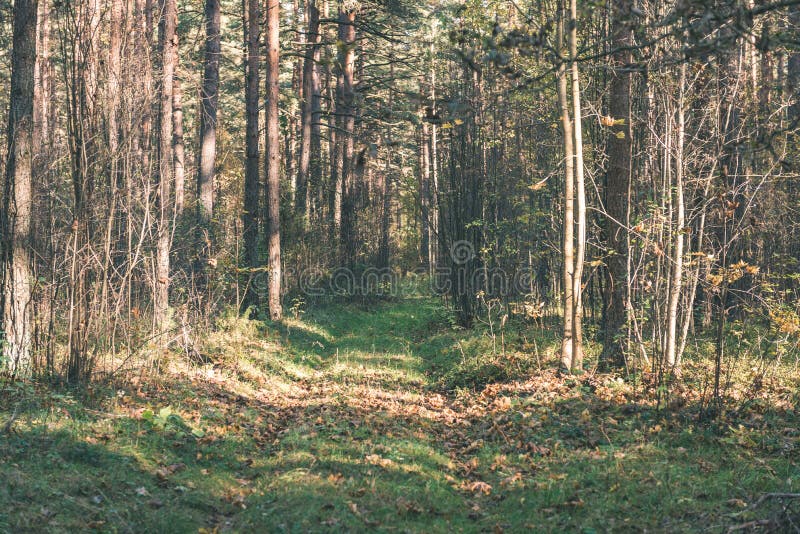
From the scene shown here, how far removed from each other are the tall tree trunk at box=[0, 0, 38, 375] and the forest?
41 millimetres

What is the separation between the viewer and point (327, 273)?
22.0 metres

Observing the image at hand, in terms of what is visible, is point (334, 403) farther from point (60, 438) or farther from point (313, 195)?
point (313, 195)

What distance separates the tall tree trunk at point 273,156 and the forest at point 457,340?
4.62 ft

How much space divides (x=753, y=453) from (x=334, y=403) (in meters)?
5.67

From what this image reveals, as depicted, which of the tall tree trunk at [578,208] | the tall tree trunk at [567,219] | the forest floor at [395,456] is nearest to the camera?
the forest floor at [395,456]

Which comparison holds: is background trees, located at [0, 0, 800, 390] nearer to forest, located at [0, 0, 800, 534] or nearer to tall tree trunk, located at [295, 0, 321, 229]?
forest, located at [0, 0, 800, 534]

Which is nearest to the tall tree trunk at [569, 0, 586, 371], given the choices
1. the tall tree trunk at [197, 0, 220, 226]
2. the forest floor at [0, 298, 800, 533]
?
the forest floor at [0, 298, 800, 533]

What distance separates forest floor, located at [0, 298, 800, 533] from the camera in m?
5.16

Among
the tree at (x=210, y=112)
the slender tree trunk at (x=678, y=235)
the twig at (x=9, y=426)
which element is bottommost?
the twig at (x=9, y=426)

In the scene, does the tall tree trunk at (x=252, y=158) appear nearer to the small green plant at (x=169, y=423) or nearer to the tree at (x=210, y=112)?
the tree at (x=210, y=112)

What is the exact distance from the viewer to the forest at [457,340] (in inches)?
205

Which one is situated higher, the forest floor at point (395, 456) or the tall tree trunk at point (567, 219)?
the tall tree trunk at point (567, 219)

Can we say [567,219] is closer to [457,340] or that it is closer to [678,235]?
[678,235]

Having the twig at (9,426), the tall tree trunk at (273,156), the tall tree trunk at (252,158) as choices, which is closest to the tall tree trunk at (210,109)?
the tall tree trunk at (252,158)
